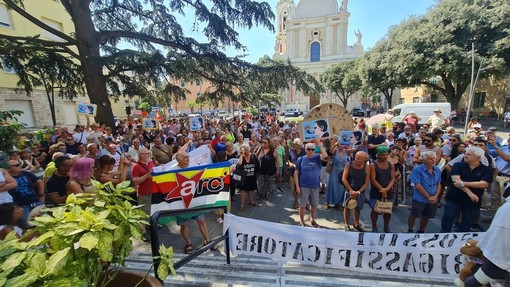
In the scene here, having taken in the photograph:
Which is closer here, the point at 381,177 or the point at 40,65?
the point at 381,177

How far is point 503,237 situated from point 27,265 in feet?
10.7

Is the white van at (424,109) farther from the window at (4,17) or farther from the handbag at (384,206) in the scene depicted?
the window at (4,17)

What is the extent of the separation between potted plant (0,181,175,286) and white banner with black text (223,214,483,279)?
6.87 ft

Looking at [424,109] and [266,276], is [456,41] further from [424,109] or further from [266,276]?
[266,276]

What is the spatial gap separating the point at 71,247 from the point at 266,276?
258cm

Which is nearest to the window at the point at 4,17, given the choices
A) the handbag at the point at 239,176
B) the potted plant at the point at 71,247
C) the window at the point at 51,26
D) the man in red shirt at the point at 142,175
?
the window at the point at 51,26

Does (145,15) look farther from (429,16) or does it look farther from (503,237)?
(429,16)

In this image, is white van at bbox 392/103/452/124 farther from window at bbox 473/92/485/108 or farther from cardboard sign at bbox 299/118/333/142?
cardboard sign at bbox 299/118/333/142

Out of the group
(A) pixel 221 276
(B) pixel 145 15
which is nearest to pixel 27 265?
(A) pixel 221 276

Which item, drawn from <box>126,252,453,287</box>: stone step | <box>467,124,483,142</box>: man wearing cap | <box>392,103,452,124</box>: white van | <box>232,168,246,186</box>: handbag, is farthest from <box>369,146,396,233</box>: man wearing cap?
<box>392,103,452,124</box>: white van

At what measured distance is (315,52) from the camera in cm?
5991

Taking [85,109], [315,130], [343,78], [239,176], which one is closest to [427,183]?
[315,130]

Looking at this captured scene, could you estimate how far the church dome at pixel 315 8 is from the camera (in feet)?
192

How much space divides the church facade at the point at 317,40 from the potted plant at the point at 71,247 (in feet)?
185
